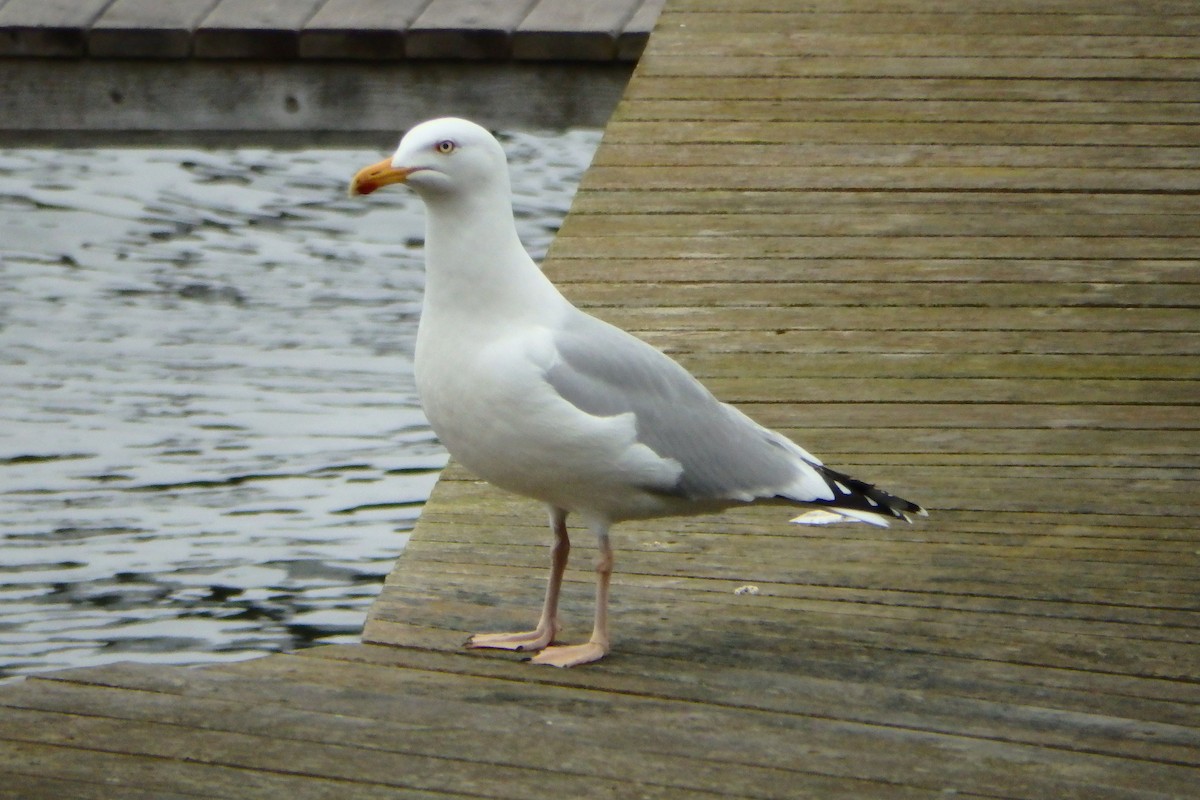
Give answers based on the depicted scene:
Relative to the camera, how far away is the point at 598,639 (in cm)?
299

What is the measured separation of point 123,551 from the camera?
5.21 meters

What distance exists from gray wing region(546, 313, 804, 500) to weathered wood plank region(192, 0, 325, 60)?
3.48 meters

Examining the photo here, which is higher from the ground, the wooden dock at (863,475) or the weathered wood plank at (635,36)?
the weathered wood plank at (635,36)

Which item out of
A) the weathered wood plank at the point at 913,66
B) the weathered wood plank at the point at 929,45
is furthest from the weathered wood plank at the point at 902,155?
the weathered wood plank at the point at 929,45

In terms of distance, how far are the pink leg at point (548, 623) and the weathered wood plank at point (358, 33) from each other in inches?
137

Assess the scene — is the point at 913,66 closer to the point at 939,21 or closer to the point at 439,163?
the point at 939,21

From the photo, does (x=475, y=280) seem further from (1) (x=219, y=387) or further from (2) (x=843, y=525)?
(1) (x=219, y=387)

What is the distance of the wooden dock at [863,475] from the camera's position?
2.56 metres

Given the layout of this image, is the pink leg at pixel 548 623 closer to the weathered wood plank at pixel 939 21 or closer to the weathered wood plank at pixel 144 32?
the weathered wood plank at pixel 939 21

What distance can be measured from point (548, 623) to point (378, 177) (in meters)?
0.78

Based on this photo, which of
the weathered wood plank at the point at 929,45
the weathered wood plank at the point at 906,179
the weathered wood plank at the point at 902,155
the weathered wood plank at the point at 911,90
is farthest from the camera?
the weathered wood plank at the point at 929,45

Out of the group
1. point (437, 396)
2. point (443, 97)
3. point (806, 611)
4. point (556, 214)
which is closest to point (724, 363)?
point (806, 611)

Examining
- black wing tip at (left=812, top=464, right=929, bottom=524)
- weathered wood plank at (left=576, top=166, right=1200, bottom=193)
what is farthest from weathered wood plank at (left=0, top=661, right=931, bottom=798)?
weathered wood plank at (left=576, top=166, right=1200, bottom=193)

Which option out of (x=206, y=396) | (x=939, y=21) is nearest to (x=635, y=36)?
(x=939, y=21)
